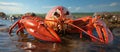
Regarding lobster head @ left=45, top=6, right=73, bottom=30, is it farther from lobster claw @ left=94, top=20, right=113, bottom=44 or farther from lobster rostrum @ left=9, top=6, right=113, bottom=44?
lobster claw @ left=94, top=20, right=113, bottom=44

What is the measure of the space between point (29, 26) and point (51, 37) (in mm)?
1336

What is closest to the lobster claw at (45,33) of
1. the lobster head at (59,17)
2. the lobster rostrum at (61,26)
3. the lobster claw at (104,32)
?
the lobster rostrum at (61,26)

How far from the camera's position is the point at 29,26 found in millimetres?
9797

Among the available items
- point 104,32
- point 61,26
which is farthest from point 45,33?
point 104,32

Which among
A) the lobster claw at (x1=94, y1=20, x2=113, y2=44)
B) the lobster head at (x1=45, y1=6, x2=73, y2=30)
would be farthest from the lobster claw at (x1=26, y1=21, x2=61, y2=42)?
the lobster claw at (x1=94, y1=20, x2=113, y2=44)

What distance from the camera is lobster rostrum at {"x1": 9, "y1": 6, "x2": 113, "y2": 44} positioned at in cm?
922

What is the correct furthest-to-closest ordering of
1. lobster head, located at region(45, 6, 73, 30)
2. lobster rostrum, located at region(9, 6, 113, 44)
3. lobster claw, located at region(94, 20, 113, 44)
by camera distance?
lobster head, located at region(45, 6, 73, 30) → lobster claw, located at region(94, 20, 113, 44) → lobster rostrum, located at region(9, 6, 113, 44)

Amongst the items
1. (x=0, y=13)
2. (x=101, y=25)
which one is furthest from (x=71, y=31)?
(x=0, y=13)

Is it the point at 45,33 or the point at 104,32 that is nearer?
the point at 45,33

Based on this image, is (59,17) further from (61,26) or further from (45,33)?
(45,33)

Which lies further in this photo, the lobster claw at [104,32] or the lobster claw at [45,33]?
the lobster claw at [104,32]

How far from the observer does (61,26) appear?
1109cm

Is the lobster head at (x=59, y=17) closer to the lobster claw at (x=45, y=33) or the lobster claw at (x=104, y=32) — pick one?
the lobster claw at (x=104, y=32)

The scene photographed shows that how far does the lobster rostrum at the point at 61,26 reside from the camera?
9.22 meters
